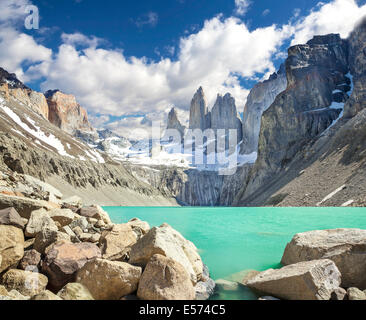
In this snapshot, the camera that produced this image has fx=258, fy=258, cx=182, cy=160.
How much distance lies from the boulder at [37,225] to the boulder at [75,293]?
7.43 ft

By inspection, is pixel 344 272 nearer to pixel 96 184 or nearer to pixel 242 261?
pixel 242 261

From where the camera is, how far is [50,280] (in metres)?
5.63

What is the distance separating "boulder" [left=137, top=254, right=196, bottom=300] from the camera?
5.27 meters

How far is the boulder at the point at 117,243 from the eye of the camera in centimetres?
710

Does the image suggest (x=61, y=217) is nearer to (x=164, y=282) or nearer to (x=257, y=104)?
(x=164, y=282)

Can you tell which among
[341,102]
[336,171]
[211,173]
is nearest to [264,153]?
[341,102]

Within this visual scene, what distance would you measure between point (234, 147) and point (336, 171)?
154m

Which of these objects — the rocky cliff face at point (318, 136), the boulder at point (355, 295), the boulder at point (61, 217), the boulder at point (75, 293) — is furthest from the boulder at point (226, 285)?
the rocky cliff face at point (318, 136)

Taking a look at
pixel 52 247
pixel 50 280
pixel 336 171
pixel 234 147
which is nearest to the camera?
pixel 50 280

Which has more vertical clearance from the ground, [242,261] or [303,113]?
[303,113]

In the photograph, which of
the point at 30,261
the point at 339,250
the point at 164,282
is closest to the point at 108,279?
the point at 164,282

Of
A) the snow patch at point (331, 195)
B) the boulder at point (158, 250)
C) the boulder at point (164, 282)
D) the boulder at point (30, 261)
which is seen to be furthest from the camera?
the snow patch at point (331, 195)

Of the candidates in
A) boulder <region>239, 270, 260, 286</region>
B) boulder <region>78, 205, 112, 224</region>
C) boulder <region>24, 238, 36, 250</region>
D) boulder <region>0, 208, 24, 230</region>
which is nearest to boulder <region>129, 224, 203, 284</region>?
boulder <region>239, 270, 260, 286</region>

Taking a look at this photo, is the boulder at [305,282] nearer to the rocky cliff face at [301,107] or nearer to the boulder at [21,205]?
the boulder at [21,205]
